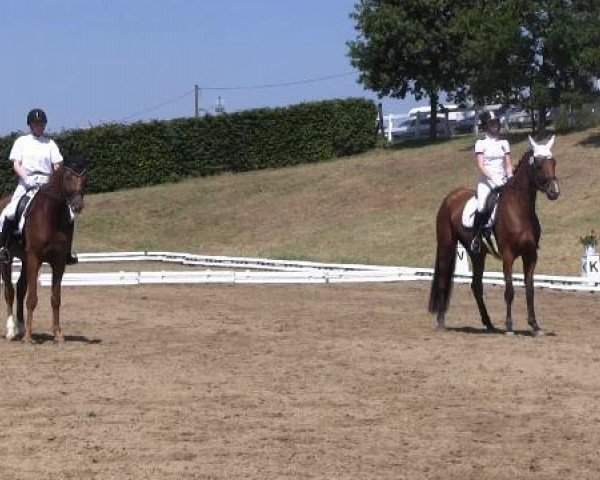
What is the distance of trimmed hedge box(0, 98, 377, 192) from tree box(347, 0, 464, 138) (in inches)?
77.1

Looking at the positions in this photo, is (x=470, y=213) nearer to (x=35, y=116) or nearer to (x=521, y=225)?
(x=521, y=225)

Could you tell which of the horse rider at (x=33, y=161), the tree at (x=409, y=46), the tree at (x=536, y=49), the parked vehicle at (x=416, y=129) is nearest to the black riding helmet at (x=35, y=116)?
the horse rider at (x=33, y=161)

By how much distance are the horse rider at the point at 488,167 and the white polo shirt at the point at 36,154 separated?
455 centimetres

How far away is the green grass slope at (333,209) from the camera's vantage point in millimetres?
34375

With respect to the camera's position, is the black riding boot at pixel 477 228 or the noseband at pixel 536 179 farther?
the black riding boot at pixel 477 228

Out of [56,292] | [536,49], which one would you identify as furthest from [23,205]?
[536,49]

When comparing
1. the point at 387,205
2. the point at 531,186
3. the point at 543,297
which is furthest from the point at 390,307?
the point at 387,205

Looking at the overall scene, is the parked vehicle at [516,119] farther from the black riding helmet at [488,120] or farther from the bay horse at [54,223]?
the bay horse at [54,223]

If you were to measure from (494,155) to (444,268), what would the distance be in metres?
1.40

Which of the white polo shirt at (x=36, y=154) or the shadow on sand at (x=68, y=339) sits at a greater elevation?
the white polo shirt at (x=36, y=154)

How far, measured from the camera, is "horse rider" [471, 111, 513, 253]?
15336mm

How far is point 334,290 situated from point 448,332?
664 centimetres

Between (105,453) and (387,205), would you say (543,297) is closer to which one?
(105,453)

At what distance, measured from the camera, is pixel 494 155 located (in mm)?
15391
